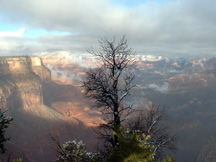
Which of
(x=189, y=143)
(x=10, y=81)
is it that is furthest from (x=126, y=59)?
(x=189, y=143)

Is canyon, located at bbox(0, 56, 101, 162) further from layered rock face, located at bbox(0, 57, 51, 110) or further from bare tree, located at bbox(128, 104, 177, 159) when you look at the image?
bare tree, located at bbox(128, 104, 177, 159)

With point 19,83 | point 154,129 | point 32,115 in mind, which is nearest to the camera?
point 154,129

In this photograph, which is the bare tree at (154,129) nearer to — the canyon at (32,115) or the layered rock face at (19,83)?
the canyon at (32,115)

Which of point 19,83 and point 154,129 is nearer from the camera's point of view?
point 154,129

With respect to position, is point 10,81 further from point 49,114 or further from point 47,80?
point 47,80

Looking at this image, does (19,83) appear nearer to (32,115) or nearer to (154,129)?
(32,115)

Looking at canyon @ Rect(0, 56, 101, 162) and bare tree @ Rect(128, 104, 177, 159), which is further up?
bare tree @ Rect(128, 104, 177, 159)

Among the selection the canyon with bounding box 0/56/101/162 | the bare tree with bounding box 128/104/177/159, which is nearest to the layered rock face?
the canyon with bounding box 0/56/101/162

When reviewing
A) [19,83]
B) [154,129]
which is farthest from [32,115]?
[154,129]

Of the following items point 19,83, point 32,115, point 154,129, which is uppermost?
point 154,129
